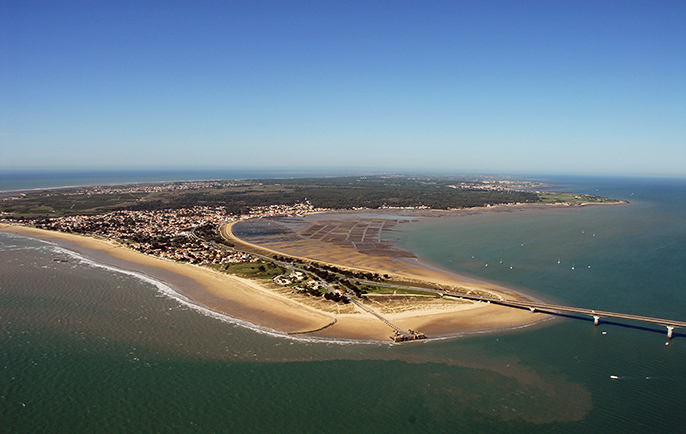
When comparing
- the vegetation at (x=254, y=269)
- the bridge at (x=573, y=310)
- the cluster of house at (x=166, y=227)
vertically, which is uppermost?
the cluster of house at (x=166, y=227)

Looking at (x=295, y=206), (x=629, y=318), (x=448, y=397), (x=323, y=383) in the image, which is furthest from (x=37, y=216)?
(x=629, y=318)

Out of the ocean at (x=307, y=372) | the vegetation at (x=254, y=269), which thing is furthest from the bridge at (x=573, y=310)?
the vegetation at (x=254, y=269)

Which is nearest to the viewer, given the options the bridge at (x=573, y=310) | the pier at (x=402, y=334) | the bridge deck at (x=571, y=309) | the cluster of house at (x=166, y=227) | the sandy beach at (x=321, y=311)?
the pier at (x=402, y=334)

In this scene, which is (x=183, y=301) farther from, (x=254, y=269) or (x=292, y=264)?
(x=292, y=264)

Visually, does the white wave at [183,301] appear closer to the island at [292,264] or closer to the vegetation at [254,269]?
the island at [292,264]

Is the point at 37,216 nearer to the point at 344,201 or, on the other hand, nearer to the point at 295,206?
the point at 295,206

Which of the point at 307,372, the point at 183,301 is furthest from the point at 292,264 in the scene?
the point at 307,372

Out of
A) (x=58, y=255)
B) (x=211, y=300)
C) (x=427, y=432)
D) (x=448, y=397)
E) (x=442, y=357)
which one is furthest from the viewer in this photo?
(x=58, y=255)
